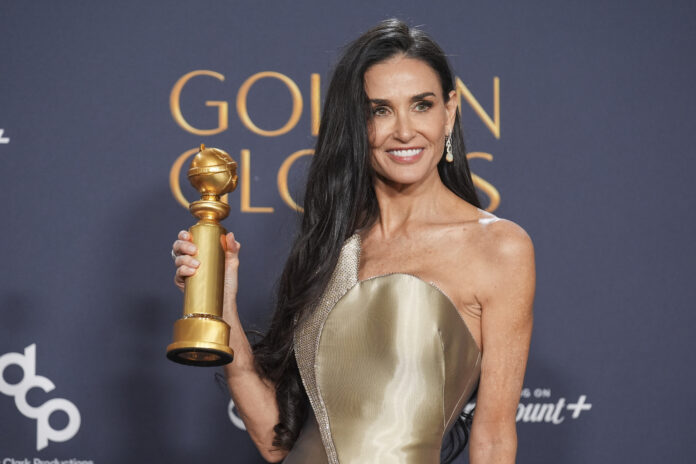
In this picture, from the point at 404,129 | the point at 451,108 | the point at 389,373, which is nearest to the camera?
the point at 389,373

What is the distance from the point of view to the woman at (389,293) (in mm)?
1705

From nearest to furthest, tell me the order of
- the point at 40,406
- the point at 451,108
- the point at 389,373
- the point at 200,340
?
the point at 200,340
the point at 389,373
the point at 451,108
the point at 40,406

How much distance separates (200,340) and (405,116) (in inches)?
23.6

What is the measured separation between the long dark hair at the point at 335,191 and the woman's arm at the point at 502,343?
0.27 m

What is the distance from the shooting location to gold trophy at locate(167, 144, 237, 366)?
156 centimetres

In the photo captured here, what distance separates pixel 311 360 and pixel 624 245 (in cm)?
121

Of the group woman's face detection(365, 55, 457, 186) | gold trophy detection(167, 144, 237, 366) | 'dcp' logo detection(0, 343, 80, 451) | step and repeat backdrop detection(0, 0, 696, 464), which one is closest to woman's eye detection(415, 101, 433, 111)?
woman's face detection(365, 55, 457, 186)

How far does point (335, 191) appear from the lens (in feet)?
6.41

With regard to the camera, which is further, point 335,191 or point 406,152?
point 335,191

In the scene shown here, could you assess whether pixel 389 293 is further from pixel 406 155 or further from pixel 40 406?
pixel 40 406

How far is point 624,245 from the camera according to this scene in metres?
2.65

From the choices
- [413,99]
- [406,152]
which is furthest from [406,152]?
[413,99]

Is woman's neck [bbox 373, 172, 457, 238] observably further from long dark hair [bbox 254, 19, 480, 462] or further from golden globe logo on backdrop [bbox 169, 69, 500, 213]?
golden globe logo on backdrop [bbox 169, 69, 500, 213]

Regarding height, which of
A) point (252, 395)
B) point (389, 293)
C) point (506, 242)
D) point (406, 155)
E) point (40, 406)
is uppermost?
point (406, 155)
